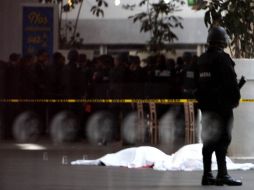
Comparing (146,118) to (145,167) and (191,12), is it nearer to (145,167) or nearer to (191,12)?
(191,12)

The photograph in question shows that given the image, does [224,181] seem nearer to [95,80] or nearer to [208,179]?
[208,179]

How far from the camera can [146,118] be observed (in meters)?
18.9

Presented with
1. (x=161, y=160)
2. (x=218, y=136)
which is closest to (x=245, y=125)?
(x=161, y=160)

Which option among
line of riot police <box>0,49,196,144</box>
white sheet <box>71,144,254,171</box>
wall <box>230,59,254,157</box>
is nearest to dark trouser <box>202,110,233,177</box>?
white sheet <box>71,144,254,171</box>

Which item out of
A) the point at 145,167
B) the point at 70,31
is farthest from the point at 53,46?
the point at 145,167

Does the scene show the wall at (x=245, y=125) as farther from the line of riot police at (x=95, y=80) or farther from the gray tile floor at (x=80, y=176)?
the line of riot police at (x=95, y=80)

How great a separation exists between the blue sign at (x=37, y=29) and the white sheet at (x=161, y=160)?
14.2 ft

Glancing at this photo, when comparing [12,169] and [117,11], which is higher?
[117,11]

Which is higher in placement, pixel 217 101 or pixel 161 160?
pixel 217 101

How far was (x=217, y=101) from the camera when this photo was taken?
1141 centimetres

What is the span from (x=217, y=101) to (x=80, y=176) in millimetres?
2582

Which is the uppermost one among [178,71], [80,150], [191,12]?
[191,12]

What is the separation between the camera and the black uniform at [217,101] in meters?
11.4

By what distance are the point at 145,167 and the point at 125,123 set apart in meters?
4.61
